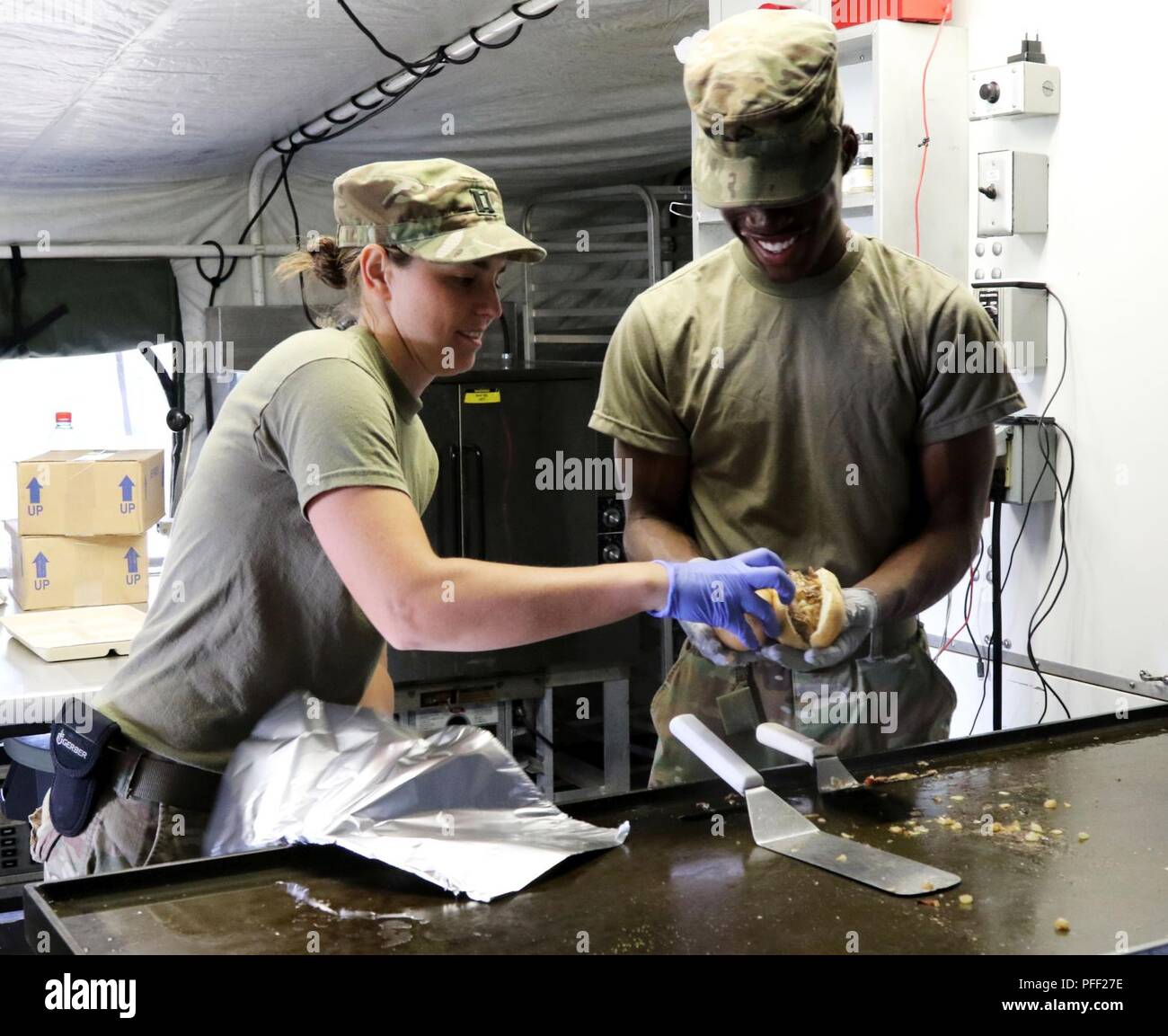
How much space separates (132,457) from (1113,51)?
2733 mm

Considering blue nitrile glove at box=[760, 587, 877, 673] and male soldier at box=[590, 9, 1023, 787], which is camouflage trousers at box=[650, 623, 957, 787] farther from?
blue nitrile glove at box=[760, 587, 877, 673]

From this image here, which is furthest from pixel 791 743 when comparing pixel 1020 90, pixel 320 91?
pixel 320 91

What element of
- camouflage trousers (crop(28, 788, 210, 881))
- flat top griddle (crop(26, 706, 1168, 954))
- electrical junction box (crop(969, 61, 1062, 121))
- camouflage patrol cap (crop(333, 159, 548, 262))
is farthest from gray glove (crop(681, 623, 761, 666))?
electrical junction box (crop(969, 61, 1062, 121))

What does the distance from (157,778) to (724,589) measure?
2.35 ft

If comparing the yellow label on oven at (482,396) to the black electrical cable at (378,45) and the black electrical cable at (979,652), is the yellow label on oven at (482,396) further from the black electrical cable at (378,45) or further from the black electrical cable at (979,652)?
the black electrical cable at (979,652)

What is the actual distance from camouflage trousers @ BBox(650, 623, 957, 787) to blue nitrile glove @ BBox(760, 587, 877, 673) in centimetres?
12

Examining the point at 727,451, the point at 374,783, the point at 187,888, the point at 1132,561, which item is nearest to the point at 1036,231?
the point at 1132,561

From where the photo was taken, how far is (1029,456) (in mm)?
3188

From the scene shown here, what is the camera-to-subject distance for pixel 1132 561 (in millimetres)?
3049

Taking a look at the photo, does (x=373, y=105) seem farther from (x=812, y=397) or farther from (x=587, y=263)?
(x=812, y=397)

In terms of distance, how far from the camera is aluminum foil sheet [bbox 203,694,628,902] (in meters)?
1.36
